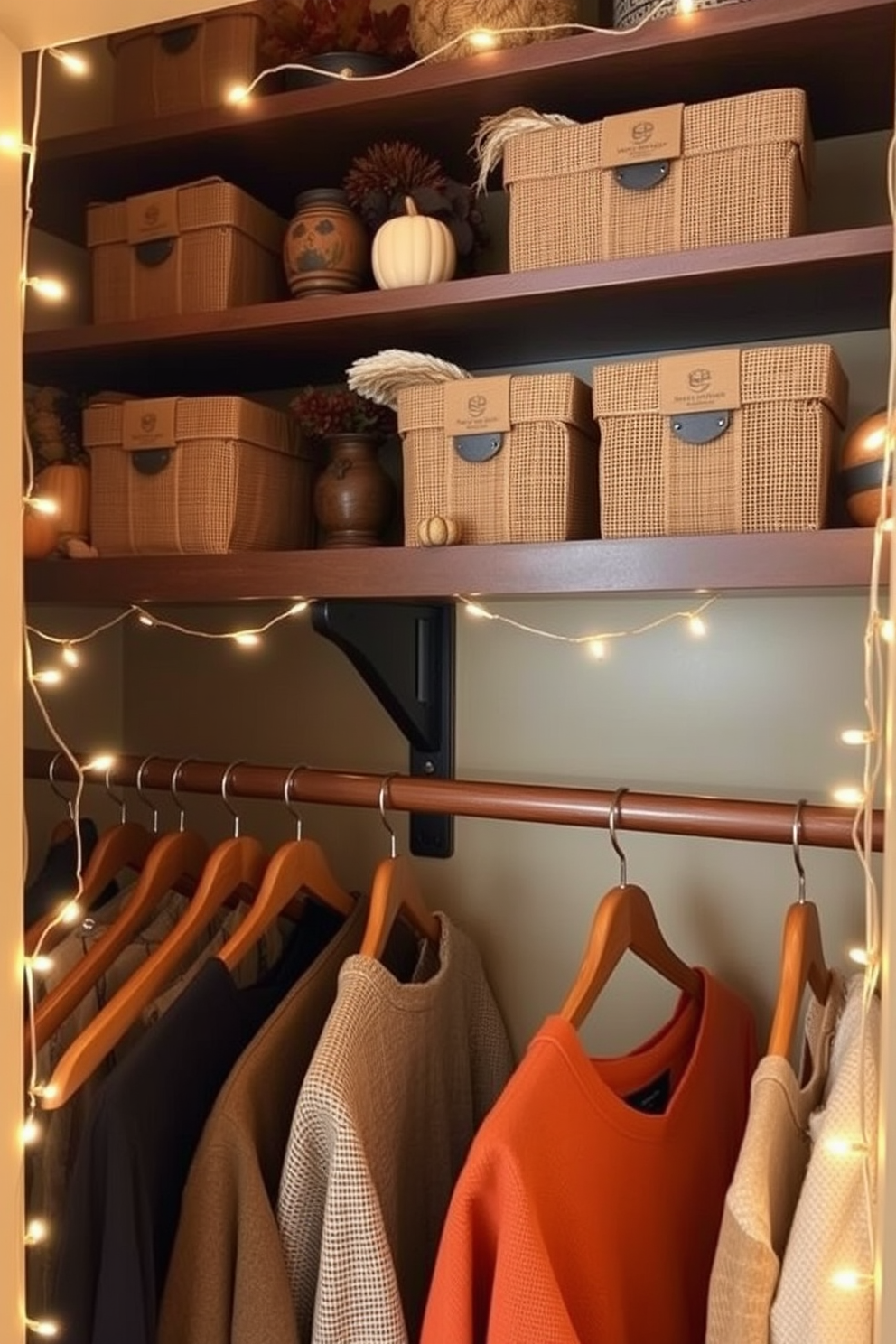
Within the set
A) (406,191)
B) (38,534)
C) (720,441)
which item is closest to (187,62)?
(406,191)

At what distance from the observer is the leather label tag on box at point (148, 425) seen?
44.7 inches

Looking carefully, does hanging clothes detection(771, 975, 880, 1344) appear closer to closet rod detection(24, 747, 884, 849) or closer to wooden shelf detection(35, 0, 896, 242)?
closet rod detection(24, 747, 884, 849)

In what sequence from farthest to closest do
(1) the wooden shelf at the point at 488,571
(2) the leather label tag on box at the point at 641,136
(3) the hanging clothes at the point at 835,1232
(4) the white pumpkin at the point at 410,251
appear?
1. (4) the white pumpkin at the point at 410,251
2. (2) the leather label tag on box at the point at 641,136
3. (1) the wooden shelf at the point at 488,571
4. (3) the hanging clothes at the point at 835,1232

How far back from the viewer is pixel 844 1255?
77cm

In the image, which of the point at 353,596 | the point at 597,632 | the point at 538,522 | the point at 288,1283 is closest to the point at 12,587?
the point at 353,596

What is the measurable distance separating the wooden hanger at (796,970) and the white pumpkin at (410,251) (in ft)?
1.91

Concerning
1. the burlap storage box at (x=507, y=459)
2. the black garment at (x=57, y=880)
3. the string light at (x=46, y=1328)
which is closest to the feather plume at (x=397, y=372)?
the burlap storage box at (x=507, y=459)

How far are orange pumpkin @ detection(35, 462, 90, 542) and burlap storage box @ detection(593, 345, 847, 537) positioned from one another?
0.54m

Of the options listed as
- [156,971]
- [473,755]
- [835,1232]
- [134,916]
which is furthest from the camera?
[473,755]

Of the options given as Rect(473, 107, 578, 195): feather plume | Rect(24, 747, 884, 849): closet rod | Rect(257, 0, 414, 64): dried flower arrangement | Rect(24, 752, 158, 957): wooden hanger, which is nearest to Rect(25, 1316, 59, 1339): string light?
Rect(24, 752, 158, 957): wooden hanger

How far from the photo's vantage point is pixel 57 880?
1.22 meters

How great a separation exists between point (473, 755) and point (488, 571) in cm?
→ 42

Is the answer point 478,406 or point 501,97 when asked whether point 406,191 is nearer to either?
point 501,97

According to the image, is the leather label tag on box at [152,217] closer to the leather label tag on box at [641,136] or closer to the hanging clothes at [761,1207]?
the leather label tag on box at [641,136]
